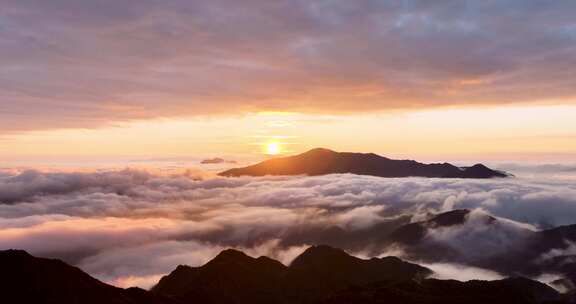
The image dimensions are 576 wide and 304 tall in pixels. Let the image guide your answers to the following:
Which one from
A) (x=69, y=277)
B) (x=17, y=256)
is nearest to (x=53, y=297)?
(x=69, y=277)

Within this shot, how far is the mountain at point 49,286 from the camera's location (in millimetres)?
173500

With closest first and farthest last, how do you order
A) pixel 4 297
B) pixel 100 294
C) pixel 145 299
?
pixel 4 297
pixel 100 294
pixel 145 299

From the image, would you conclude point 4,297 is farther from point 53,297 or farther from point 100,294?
point 100,294

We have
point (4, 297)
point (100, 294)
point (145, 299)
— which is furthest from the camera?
point (145, 299)

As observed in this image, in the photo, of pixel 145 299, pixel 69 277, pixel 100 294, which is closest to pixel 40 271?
pixel 69 277

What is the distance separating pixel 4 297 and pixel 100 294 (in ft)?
95.1

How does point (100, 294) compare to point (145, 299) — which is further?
point (145, 299)

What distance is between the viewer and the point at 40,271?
613 feet

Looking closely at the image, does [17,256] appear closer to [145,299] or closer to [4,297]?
[4,297]

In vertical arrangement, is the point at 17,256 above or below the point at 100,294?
above

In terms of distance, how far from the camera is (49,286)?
589ft

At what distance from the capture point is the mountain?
173500mm

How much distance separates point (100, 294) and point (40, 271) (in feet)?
80.2

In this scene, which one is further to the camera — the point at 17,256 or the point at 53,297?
the point at 17,256
